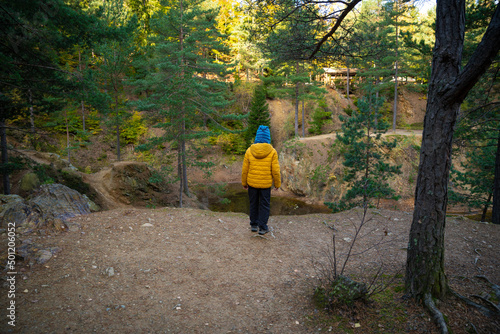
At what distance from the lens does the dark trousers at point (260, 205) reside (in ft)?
17.0

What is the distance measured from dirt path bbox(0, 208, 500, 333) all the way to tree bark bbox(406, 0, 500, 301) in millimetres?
405

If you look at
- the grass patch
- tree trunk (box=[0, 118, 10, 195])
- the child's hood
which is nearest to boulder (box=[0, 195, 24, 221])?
tree trunk (box=[0, 118, 10, 195])

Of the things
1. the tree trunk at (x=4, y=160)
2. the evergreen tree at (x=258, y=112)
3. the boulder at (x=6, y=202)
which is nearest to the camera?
the boulder at (x=6, y=202)

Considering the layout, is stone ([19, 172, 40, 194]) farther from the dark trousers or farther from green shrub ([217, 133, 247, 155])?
green shrub ([217, 133, 247, 155])

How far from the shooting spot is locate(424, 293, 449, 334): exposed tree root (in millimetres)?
2514

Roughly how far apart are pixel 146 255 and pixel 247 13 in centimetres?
459

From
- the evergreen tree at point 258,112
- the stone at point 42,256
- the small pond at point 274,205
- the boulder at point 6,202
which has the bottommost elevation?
the small pond at point 274,205

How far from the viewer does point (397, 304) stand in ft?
9.69

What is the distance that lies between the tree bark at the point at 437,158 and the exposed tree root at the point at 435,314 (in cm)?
3

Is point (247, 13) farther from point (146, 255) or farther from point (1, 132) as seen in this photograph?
point (1, 132)

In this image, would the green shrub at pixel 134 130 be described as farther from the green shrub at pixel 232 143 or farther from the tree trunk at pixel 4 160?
the tree trunk at pixel 4 160

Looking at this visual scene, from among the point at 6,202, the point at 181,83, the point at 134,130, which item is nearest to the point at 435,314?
the point at 6,202

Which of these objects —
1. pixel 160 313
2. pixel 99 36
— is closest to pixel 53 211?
pixel 160 313

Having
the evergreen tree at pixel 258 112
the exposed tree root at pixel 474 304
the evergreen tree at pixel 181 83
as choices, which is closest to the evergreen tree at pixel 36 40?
Result: the evergreen tree at pixel 181 83
